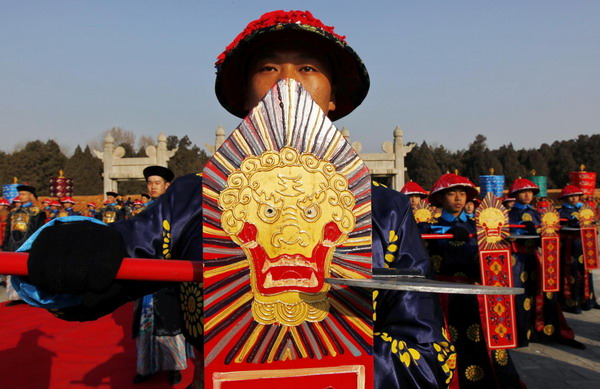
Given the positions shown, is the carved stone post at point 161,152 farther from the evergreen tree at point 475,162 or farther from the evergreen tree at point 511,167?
the evergreen tree at point 511,167

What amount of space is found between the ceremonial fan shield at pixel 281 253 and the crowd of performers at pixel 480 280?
3.82m

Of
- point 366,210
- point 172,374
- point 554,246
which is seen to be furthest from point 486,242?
point 366,210

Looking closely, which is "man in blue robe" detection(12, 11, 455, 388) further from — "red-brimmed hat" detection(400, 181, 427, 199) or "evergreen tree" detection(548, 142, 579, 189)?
"evergreen tree" detection(548, 142, 579, 189)

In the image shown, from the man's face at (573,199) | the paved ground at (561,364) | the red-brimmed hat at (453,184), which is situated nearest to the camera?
the paved ground at (561,364)

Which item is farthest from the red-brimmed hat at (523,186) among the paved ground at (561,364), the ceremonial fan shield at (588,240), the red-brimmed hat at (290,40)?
the red-brimmed hat at (290,40)

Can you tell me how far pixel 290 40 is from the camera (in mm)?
1276

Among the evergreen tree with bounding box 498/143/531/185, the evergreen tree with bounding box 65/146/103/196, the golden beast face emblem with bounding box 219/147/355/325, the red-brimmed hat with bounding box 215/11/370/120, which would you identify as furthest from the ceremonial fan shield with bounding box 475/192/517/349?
the evergreen tree with bounding box 65/146/103/196

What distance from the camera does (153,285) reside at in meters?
1.21

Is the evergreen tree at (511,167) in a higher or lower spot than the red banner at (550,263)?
higher

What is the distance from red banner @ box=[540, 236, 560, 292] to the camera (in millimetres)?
6066

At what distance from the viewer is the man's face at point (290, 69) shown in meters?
1.27

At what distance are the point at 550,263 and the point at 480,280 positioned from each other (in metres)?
2.34

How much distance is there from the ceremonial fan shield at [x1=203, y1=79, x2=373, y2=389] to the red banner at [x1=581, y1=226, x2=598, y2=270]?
8.17 metres

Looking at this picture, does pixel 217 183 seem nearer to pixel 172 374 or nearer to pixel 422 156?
pixel 172 374
